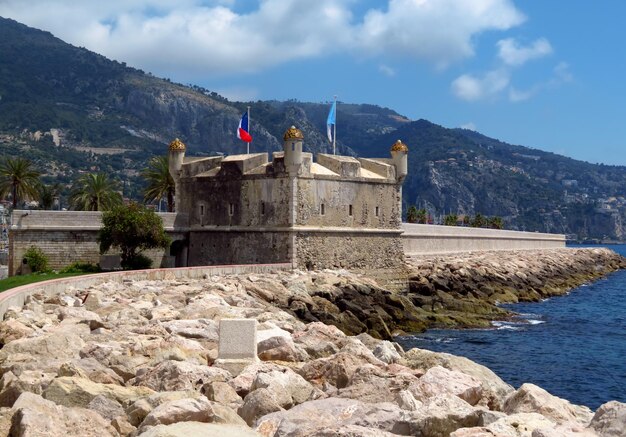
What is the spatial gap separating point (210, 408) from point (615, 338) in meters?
24.6

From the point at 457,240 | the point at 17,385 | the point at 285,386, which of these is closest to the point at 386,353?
the point at 285,386

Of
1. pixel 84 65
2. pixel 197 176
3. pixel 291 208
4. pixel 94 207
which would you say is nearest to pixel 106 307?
pixel 291 208

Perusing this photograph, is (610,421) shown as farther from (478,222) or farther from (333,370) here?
(478,222)

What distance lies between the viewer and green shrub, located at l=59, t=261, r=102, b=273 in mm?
28752

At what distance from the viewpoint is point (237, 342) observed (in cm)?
1158

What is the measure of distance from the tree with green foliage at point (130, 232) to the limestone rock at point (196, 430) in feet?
74.3

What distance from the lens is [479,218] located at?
81000 millimetres

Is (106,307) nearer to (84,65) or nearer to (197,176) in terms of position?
(197,176)

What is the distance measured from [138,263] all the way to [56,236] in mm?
3292

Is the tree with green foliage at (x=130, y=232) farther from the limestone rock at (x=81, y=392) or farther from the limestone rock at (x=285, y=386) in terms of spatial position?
the limestone rock at (x=81, y=392)

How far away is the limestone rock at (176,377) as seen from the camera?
9766 mm

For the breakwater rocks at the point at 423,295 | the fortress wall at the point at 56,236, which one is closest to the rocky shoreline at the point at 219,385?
the breakwater rocks at the point at 423,295

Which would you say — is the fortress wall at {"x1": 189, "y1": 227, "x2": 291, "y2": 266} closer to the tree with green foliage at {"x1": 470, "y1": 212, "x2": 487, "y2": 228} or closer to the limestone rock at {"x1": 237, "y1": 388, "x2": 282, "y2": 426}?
the limestone rock at {"x1": 237, "y1": 388, "x2": 282, "y2": 426}

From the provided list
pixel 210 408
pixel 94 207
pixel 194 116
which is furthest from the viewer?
pixel 194 116
